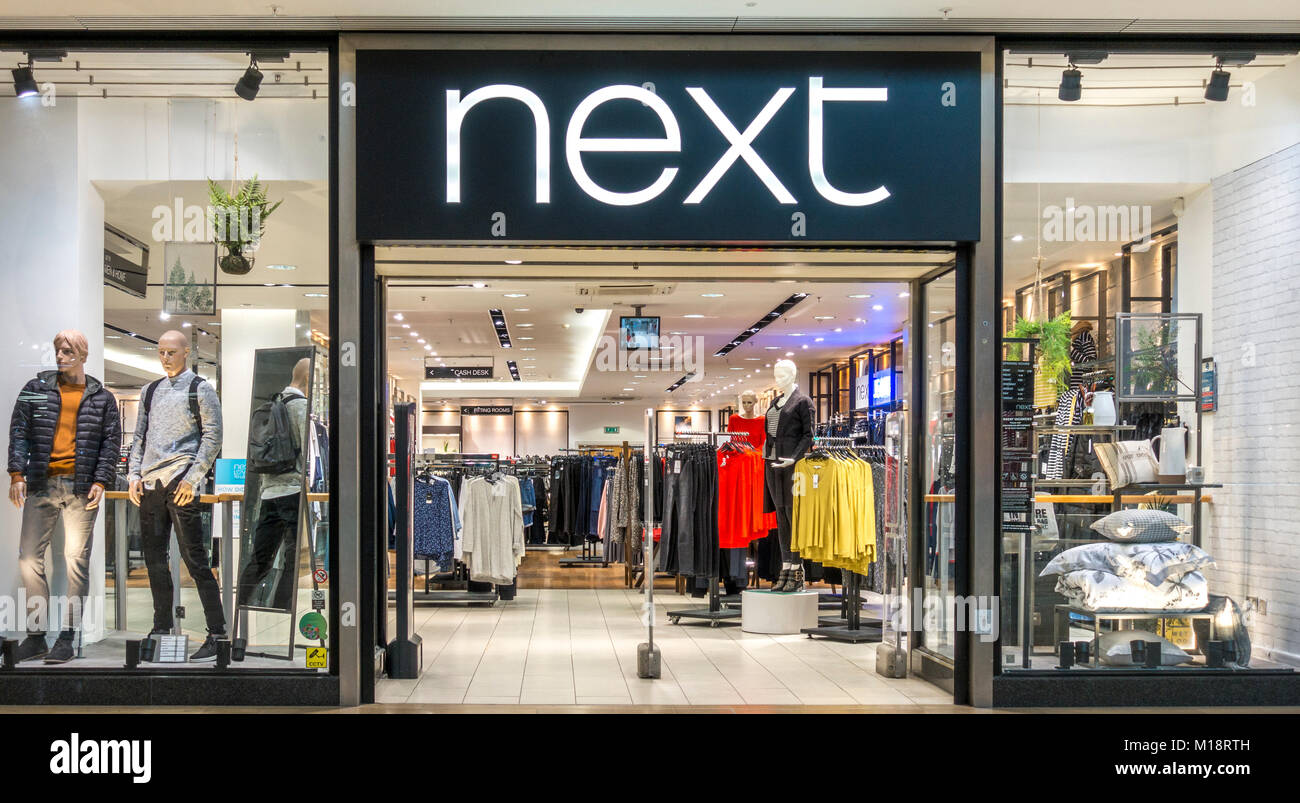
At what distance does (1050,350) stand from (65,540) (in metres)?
4.73

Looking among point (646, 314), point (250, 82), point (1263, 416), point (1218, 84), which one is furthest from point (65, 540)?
point (646, 314)

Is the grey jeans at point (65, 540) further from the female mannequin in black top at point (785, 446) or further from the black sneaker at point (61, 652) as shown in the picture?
the female mannequin in black top at point (785, 446)

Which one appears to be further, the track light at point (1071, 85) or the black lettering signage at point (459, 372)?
the black lettering signage at point (459, 372)

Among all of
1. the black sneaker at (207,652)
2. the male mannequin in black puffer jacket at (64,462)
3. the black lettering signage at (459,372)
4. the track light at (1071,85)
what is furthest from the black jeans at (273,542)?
the black lettering signage at (459,372)

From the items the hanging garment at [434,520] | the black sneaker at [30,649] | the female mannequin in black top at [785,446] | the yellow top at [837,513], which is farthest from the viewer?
the hanging garment at [434,520]

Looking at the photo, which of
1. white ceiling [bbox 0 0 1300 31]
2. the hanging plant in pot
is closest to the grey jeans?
the hanging plant in pot

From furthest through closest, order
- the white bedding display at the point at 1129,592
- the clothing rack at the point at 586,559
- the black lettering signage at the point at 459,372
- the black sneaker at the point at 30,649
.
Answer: the black lettering signage at the point at 459,372 < the clothing rack at the point at 586,559 < the white bedding display at the point at 1129,592 < the black sneaker at the point at 30,649

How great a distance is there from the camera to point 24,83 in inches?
206

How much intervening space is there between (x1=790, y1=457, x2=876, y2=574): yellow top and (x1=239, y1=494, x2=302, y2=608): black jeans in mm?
3237

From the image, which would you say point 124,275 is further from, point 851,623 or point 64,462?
point 851,623

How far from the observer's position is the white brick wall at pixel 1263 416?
5.25m

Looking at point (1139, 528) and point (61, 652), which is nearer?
point (61, 652)
